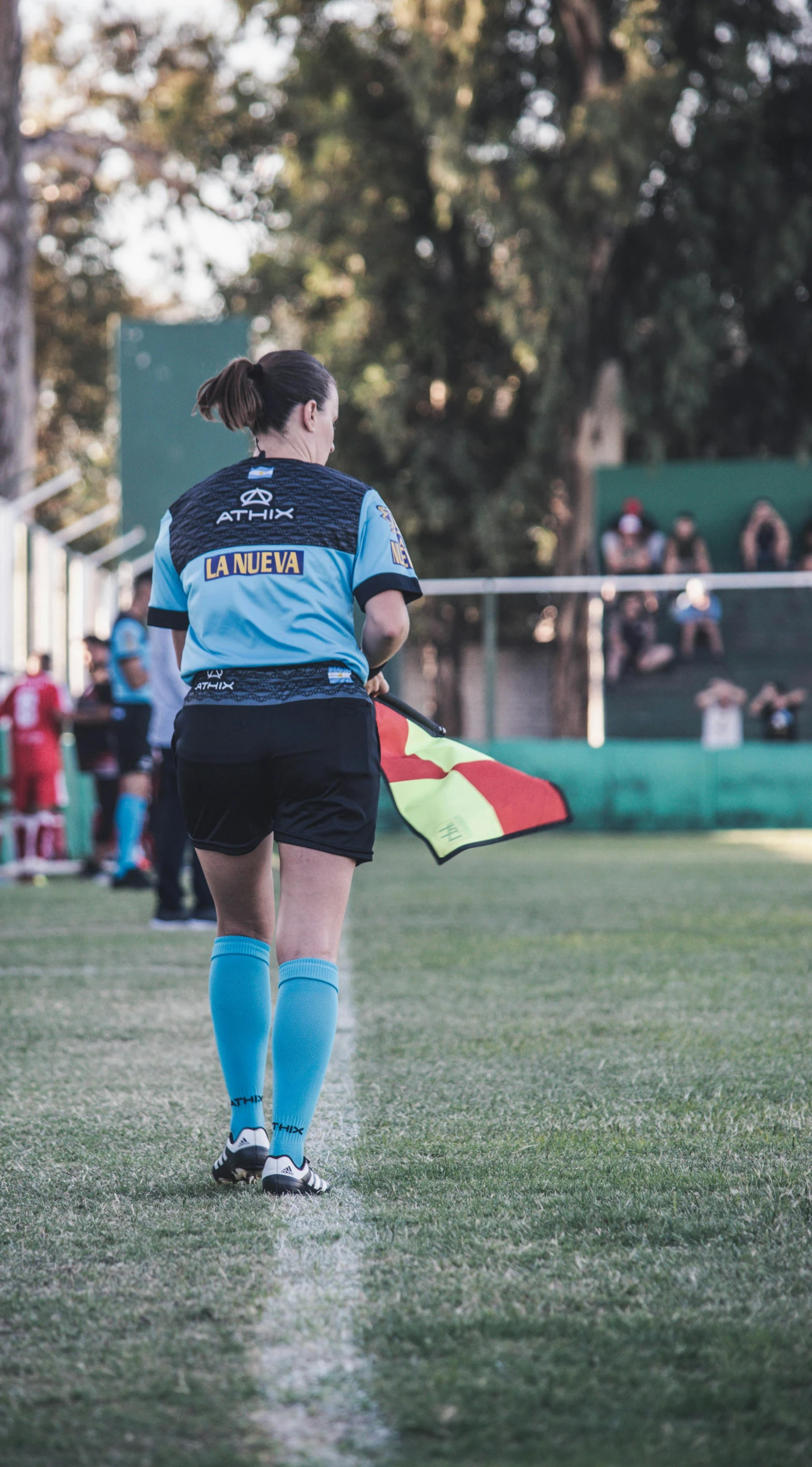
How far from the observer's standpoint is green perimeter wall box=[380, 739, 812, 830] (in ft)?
56.9

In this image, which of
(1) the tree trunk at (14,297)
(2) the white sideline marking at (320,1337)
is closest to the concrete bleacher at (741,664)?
(1) the tree trunk at (14,297)

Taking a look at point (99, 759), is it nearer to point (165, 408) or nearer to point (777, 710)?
point (165, 408)

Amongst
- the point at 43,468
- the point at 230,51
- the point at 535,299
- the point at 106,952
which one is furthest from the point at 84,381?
the point at 106,952

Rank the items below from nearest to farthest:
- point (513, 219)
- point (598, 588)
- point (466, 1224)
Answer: point (466, 1224) → point (598, 588) → point (513, 219)

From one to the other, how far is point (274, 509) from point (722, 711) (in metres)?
16.3

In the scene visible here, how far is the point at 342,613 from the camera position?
11.2 feet

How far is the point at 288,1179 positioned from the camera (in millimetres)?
3357

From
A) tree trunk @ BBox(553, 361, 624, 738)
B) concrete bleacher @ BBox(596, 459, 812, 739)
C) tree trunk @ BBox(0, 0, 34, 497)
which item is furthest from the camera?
tree trunk @ BBox(553, 361, 624, 738)

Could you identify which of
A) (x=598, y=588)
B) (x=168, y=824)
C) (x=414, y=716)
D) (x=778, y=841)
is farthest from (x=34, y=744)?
(x=414, y=716)

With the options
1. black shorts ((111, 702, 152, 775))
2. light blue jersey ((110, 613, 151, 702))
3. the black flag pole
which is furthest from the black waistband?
black shorts ((111, 702, 152, 775))

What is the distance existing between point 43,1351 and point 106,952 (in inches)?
215

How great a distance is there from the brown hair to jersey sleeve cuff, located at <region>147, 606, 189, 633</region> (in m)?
0.43

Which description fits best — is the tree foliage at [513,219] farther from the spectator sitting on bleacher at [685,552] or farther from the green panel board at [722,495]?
the spectator sitting on bleacher at [685,552]

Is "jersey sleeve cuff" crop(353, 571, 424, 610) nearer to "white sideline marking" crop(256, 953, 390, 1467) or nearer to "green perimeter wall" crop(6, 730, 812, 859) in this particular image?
"white sideline marking" crop(256, 953, 390, 1467)
